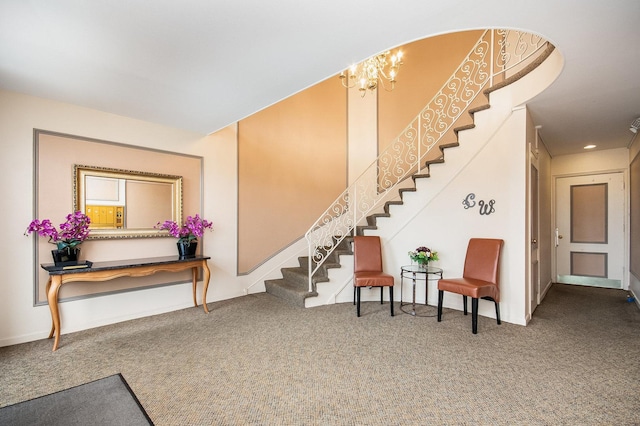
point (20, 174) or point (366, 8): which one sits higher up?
point (366, 8)

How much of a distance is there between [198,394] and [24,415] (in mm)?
1211

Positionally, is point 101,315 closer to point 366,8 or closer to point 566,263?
point 366,8

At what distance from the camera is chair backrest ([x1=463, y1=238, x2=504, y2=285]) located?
3.55 m

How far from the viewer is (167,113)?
3.61m

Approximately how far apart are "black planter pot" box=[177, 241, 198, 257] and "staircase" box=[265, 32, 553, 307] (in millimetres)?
1474

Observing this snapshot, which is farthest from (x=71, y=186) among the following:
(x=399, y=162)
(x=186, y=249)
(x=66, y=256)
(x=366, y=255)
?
(x=399, y=162)

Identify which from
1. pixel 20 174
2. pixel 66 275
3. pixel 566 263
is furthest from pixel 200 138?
pixel 566 263

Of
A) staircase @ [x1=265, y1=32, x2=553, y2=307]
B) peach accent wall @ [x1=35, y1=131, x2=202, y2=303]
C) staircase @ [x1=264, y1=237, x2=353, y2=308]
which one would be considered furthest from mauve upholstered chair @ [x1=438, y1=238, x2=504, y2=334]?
peach accent wall @ [x1=35, y1=131, x2=202, y2=303]

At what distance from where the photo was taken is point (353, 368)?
8.16ft

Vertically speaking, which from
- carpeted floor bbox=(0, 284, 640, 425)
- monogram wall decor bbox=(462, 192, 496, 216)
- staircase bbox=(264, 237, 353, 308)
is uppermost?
monogram wall decor bbox=(462, 192, 496, 216)

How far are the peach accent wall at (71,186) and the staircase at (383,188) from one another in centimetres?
175

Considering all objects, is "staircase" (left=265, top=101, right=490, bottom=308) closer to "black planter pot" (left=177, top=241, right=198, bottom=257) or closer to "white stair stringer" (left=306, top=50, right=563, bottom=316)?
"white stair stringer" (left=306, top=50, right=563, bottom=316)

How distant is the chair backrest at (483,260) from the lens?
3.55 meters

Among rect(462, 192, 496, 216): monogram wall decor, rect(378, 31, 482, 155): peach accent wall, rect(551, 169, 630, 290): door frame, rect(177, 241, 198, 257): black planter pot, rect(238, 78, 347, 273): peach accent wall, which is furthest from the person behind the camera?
rect(378, 31, 482, 155): peach accent wall
